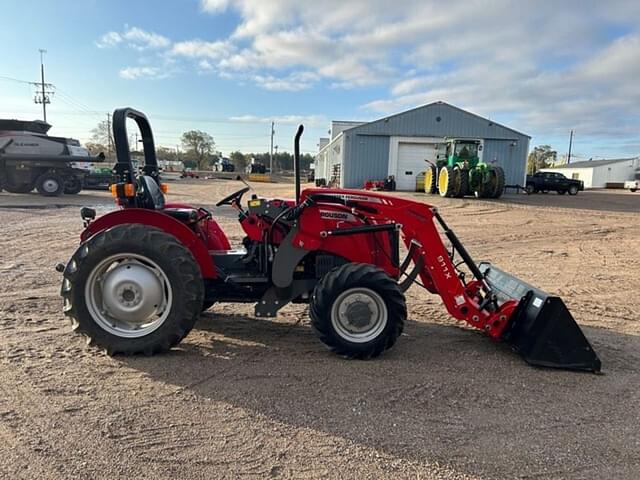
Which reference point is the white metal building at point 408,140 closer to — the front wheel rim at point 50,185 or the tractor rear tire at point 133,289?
the front wheel rim at point 50,185

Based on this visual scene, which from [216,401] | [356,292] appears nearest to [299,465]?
[216,401]

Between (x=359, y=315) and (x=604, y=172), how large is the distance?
227ft

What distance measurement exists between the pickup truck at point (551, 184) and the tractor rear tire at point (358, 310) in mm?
28874

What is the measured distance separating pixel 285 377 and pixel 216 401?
559 millimetres

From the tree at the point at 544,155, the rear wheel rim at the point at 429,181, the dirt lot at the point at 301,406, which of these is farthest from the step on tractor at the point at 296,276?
the tree at the point at 544,155

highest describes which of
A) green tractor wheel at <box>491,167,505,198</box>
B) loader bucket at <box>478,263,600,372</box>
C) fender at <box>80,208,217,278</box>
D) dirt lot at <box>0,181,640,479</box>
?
green tractor wheel at <box>491,167,505,198</box>

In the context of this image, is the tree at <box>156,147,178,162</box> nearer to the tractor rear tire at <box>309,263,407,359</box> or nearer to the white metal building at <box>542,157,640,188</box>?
the white metal building at <box>542,157,640,188</box>

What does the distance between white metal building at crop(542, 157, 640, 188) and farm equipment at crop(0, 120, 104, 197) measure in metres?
56.9

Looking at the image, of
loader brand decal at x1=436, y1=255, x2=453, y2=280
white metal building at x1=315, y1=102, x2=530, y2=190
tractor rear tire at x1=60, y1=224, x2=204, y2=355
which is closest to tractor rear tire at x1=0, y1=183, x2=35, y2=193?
white metal building at x1=315, y1=102, x2=530, y2=190

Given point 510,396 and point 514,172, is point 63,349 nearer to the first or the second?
point 510,396

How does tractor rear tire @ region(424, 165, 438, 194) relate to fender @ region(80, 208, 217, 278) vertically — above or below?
above

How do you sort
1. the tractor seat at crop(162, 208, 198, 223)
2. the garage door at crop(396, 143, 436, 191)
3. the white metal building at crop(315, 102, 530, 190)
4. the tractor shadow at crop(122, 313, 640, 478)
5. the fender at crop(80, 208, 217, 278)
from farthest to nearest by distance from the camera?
the garage door at crop(396, 143, 436, 191) → the white metal building at crop(315, 102, 530, 190) → the tractor seat at crop(162, 208, 198, 223) → the fender at crop(80, 208, 217, 278) → the tractor shadow at crop(122, 313, 640, 478)

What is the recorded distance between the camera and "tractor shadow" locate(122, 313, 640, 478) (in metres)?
2.60

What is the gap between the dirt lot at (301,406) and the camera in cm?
242
